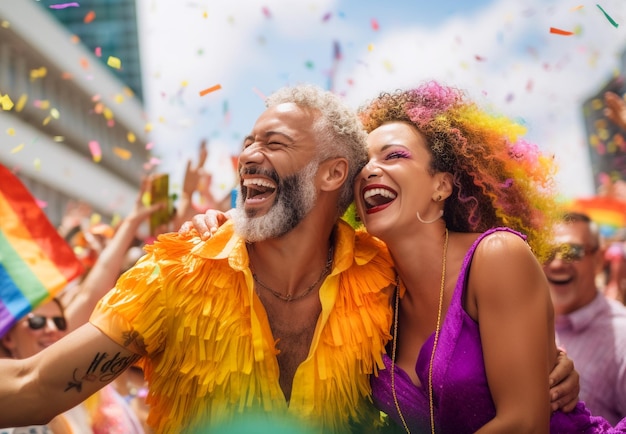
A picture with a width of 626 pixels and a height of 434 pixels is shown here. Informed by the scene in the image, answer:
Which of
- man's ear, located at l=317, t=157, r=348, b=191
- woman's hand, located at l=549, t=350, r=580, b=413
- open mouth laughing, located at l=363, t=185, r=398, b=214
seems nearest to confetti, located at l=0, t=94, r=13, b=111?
man's ear, located at l=317, t=157, r=348, b=191

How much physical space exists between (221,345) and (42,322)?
1683 millimetres

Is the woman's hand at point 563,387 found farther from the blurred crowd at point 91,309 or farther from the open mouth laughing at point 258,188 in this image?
the blurred crowd at point 91,309

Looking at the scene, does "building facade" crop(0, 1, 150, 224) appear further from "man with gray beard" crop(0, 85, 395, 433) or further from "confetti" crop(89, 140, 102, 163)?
"man with gray beard" crop(0, 85, 395, 433)

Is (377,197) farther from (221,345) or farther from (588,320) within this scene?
(588,320)

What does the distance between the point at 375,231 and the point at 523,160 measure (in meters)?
0.77

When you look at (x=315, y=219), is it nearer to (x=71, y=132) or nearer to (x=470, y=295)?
(x=470, y=295)

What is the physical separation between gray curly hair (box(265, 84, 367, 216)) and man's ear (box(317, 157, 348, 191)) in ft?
0.07

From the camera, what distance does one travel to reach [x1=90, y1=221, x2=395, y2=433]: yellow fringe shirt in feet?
8.50

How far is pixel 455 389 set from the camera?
254 centimetres

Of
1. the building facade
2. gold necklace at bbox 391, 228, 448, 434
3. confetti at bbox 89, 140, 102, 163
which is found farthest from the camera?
the building facade

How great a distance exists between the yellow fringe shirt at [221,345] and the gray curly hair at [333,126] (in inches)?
22.6

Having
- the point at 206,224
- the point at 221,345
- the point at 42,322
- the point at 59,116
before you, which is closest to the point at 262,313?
the point at 221,345

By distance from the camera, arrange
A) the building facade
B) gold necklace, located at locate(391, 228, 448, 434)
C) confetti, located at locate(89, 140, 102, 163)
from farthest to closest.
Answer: the building facade → confetti, located at locate(89, 140, 102, 163) → gold necklace, located at locate(391, 228, 448, 434)

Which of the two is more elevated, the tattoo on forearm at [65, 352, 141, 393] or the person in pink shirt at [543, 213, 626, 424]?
the tattoo on forearm at [65, 352, 141, 393]
